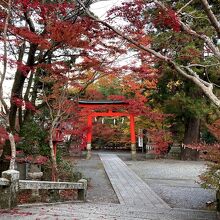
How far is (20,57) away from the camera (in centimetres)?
1052

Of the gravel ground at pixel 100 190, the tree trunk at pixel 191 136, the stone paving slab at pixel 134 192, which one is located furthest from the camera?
the tree trunk at pixel 191 136

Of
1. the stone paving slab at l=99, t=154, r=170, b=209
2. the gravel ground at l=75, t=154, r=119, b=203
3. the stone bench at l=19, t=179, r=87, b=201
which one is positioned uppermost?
the stone bench at l=19, t=179, r=87, b=201

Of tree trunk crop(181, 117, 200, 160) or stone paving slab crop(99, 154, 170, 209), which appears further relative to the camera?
tree trunk crop(181, 117, 200, 160)

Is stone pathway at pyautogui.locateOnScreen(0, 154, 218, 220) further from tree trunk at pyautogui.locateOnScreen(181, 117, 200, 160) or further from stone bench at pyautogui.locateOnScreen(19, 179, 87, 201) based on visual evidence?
tree trunk at pyautogui.locateOnScreen(181, 117, 200, 160)

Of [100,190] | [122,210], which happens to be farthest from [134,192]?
[122,210]

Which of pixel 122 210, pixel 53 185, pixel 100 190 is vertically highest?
pixel 53 185

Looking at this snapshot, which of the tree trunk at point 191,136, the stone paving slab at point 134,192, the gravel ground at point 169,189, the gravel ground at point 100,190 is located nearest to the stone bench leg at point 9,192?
the stone paving slab at point 134,192

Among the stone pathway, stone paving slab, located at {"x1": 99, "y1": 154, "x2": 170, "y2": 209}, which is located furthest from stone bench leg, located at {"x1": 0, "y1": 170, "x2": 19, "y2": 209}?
stone paving slab, located at {"x1": 99, "y1": 154, "x2": 170, "y2": 209}

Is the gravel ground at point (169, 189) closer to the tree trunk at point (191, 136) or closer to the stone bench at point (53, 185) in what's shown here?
the stone bench at point (53, 185)

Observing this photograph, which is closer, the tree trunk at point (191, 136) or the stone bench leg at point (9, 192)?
the stone bench leg at point (9, 192)

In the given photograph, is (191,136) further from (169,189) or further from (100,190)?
(100,190)

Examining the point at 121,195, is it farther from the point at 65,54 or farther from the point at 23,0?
the point at 23,0

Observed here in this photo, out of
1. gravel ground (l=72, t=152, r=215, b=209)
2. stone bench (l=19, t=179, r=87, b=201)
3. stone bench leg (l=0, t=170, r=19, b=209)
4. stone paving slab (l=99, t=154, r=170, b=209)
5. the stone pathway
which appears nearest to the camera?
the stone pathway

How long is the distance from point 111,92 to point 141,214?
26.7 metres
